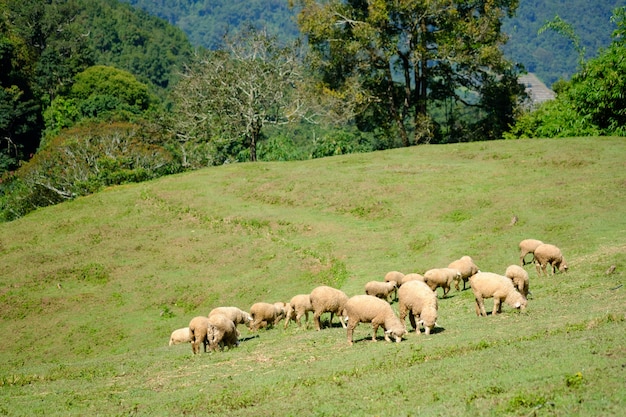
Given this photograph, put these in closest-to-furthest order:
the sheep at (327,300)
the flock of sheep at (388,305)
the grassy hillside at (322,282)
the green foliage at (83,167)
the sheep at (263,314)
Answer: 1. the grassy hillside at (322,282)
2. the flock of sheep at (388,305)
3. the sheep at (327,300)
4. the sheep at (263,314)
5. the green foliage at (83,167)

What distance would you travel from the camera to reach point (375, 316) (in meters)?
17.6

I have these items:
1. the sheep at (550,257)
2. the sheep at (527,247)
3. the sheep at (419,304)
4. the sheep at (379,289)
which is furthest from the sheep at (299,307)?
the sheep at (527,247)

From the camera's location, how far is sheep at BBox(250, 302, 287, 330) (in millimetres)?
24328

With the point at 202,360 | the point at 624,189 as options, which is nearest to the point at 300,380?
the point at 202,360

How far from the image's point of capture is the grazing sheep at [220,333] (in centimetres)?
2014

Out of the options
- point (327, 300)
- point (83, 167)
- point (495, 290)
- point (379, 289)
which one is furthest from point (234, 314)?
point (83, 167)

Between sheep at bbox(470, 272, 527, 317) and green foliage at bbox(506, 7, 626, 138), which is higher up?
green foliage at bbox(506, 7, 626, 138)

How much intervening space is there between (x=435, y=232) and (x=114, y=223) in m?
18.7

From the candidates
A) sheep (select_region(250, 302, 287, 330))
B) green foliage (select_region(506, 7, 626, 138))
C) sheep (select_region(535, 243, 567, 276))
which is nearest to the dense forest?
green foliage (select_region(506, 7, 626, 138))

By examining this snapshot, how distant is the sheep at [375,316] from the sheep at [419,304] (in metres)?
0.72

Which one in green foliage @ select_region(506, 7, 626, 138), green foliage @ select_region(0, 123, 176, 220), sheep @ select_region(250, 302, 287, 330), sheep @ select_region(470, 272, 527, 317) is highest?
green foliage @ select_region(506, 7, 626, 138)

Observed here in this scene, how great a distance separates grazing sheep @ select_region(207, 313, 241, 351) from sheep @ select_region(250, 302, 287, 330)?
11.7 ft

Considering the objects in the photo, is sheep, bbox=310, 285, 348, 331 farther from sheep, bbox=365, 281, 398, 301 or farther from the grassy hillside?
sheep, bbox=365, 281, 398, 301

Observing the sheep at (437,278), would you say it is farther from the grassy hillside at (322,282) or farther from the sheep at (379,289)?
the grassy hillside at (322,282)
